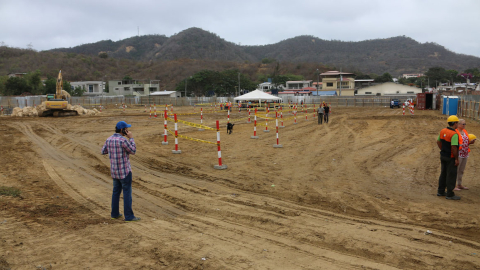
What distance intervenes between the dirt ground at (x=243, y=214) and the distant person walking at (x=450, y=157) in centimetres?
34

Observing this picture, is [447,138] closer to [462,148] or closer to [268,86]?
[462,148]

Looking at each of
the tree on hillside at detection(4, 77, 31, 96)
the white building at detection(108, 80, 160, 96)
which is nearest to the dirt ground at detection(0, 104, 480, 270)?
the tree on hillside at detection(4, 77, 31, 96)

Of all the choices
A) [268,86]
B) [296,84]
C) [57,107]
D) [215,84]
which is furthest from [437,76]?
[57,107]

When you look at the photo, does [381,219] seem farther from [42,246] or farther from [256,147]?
[256,147]

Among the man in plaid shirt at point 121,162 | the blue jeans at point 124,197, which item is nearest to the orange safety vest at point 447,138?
the man in plaid shirt at point 121,162

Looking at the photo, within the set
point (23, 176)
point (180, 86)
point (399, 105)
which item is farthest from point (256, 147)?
point (180, 86)

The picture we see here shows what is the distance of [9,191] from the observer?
26.2 feet

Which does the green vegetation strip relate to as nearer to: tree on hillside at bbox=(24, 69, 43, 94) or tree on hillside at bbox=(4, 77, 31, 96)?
tree on hillside at bbox=(4, 77, 31, 96)

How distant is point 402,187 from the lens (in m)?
8.94

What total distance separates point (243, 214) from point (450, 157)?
15.4ft

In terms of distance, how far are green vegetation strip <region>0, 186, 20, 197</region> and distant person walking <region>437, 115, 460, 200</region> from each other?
920 centimetres

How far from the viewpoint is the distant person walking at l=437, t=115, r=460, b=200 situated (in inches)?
304

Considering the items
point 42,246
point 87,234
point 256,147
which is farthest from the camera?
point 256,147

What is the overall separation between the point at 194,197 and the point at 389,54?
20904 cm
